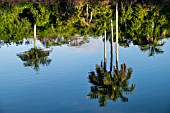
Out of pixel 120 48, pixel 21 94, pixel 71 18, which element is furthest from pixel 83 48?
pixel 21 94

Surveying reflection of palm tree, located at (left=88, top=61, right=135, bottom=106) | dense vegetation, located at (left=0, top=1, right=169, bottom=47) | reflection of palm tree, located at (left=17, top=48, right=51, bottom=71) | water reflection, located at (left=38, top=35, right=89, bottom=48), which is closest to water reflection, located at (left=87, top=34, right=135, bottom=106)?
reflection of palm tree, located at (left=88, top=61, right=135, bottom=106)

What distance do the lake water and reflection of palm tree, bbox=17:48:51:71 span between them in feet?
1.29

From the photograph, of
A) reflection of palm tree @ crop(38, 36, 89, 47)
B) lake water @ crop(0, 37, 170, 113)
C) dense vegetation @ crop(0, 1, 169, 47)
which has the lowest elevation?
lake water @ crop(0, 37, 170, 113)

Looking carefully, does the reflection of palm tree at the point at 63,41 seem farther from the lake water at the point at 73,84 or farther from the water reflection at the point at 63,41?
the lake water at the point at 73,84

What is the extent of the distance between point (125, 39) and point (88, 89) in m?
13.5

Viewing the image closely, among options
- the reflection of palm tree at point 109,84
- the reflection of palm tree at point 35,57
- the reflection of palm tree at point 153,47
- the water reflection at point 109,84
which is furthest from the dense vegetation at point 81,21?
the reflection of palm tree at point 109,84

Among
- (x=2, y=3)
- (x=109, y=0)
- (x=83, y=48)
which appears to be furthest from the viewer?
(x=2, y=3)

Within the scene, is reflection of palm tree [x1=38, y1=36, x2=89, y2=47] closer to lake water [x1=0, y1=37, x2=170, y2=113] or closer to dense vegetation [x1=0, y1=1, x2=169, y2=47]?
dense vegetation [x1=0, y1=1, x2=169, y2=47]

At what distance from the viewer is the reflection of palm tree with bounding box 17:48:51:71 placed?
2267cm

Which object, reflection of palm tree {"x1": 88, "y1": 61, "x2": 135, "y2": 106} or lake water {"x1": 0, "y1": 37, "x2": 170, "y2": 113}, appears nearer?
lake water {"x1": 0, "y1": 37, "x2": 170, "y2": 113}

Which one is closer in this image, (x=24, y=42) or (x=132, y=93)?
(x=132, y=93)

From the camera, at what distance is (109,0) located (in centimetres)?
4162

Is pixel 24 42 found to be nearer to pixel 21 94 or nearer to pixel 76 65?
pixel 76 65

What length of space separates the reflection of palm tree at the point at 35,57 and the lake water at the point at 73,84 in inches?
15.5
